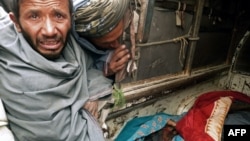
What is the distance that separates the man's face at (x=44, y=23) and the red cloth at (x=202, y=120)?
1122 mm

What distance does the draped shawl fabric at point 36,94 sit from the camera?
76cm

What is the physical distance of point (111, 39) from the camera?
1.03 meters

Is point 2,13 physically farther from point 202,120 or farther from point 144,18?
point 202,120

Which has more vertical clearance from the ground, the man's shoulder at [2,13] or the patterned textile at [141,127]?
the man's shoulder at [2,13]

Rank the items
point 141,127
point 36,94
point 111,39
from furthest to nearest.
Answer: point 141,127, point 111,39, point 36,94

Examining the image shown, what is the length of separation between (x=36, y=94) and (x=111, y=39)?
40cm

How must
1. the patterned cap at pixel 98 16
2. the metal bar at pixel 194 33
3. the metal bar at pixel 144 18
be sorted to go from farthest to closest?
the metal bar at pixel 194 33, the metal bar at pixel 144 18, the patterned cap at pixel 98 16

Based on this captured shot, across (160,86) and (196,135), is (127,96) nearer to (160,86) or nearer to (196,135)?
(160,86)

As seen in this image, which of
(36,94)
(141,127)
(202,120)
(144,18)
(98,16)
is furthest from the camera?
(202,120)

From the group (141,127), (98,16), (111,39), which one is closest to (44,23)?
(98,16)

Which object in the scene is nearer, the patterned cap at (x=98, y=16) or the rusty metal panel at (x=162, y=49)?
the patterned cap at (x=98, y=16)

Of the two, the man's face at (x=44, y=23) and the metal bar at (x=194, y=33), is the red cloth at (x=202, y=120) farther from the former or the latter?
the man's face at (x=44, y=23)

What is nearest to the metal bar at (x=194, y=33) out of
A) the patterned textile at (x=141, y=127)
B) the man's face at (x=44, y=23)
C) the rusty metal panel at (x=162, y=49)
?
the rusty metal panel at (x=162, y=49)

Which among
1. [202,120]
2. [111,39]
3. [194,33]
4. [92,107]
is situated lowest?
[202,120]
